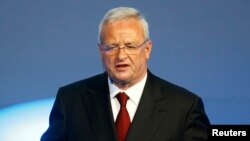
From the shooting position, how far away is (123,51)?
60.4 inches

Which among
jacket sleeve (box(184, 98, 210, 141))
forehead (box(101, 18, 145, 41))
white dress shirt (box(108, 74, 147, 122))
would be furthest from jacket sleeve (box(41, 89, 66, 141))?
jacket sleeve (box(184, 98, 210, 141))

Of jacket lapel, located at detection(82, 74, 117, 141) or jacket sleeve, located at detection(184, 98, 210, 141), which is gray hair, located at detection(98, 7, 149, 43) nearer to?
jacket lapel, located at detection(82, 74, 117, 141)

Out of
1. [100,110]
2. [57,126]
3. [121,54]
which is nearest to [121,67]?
[121,54]

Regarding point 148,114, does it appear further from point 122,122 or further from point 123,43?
point 123,43

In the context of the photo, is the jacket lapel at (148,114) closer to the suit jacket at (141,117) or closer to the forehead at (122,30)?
the suit jacket at (141,117)

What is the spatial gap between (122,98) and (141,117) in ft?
0.29

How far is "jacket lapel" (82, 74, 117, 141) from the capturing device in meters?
1.54

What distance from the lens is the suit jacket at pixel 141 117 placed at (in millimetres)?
1526

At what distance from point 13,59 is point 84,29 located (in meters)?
0.32

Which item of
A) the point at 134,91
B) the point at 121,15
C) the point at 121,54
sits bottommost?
the point at 134,91

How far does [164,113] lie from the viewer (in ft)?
5.12

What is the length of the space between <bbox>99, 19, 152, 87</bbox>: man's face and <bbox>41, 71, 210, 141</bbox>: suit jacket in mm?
84

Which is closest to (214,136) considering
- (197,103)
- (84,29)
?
(197,103)

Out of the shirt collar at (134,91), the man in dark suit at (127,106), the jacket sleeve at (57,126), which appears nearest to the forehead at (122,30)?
the man in dark suit at (127,106)
